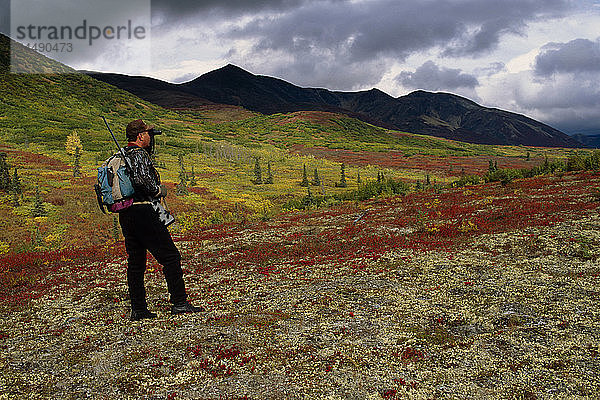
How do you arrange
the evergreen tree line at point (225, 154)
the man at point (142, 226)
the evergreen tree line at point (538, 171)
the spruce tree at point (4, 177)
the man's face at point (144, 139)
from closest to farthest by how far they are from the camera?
the man at point (142, 226) → the man's face at point (144, 139) → the evergreen tree line at point (538, 171) → the spruce tree at point (4, 177) → the evergreen tree line at point (225, 154)

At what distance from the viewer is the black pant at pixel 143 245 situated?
27.2 ft

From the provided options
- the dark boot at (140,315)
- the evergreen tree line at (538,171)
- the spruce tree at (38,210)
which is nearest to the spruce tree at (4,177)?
the spruce tree at (38,210)

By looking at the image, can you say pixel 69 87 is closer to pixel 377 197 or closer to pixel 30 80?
pixel 30 80

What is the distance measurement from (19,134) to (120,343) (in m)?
115

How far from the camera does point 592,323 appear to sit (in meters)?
7.78

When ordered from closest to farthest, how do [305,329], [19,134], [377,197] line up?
[305,329] → [377,197] → [19,134]

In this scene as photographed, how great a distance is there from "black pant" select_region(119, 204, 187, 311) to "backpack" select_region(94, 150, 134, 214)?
0.70 feet

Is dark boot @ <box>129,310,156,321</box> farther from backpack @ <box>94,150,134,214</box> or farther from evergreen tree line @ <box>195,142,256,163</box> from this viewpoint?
evergreen tree line @ <box>195,142,256,163</box>

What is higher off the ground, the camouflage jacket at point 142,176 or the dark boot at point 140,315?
the camouflage jacket at point 142,176

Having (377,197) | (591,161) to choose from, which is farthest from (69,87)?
(591,161)

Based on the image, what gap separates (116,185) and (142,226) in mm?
1042

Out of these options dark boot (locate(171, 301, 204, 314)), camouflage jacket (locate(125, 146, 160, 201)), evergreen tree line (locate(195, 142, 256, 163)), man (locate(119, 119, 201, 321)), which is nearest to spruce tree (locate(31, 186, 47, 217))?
man (locate(119, 119, 201, 321))

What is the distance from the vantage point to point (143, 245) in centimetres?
852

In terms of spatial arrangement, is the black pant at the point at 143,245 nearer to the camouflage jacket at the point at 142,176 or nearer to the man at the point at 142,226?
the man at the point at 142,226
